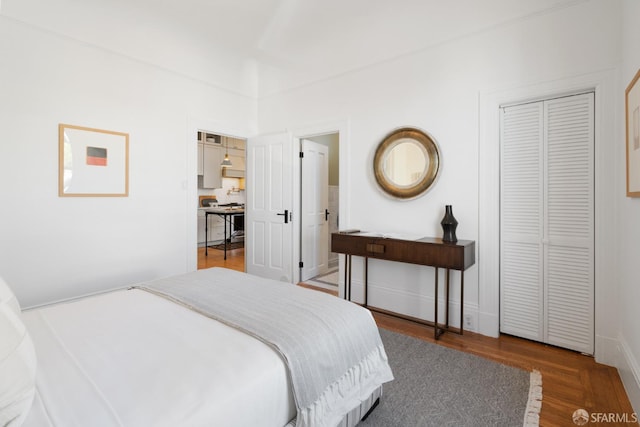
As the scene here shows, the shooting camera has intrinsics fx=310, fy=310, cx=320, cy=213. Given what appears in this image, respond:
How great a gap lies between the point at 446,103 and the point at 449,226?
1175 millimetres

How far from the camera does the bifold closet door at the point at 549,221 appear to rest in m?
2.37

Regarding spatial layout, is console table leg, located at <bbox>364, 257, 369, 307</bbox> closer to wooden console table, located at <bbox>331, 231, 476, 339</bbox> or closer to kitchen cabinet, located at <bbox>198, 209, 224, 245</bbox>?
wooden console table, located at <bbox>331, 231, 476, 339</bbox>

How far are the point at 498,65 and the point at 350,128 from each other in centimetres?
152

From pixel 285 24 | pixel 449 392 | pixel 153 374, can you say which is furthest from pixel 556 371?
pixel 285 24

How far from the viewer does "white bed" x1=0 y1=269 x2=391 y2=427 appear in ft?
2.89

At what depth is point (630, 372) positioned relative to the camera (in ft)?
5.96

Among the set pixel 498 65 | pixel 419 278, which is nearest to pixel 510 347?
pixel 419 278

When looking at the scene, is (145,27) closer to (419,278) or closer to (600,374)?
(419,278)

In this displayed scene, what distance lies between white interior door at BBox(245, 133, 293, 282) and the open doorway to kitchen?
1968mm

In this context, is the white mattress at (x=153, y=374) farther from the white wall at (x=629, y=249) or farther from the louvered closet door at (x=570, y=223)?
the louvered closet door at (x=570, y=223)

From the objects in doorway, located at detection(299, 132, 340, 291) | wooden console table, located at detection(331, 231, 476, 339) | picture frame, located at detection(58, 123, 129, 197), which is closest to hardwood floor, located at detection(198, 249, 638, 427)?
wooden console table, located at detection(331, 231, 476, 339)

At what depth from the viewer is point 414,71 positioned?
10.2 feet

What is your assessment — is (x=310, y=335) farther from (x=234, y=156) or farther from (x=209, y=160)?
(x=234, y=156)

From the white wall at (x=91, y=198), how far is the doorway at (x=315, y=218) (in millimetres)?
1387
